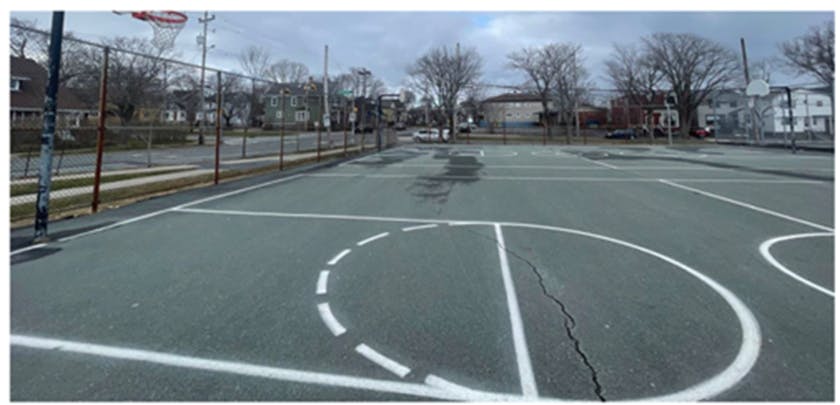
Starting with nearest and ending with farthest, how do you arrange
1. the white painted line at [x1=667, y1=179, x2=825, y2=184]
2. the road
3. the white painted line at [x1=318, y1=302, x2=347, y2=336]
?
the white painted line at [x1=318, y1=302, x2=347, y2=336] → the white painted line at [x1=667, y1=179, x2=825, y2=184] → the road

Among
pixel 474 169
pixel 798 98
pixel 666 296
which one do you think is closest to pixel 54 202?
pixel 666 296

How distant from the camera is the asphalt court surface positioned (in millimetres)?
2312

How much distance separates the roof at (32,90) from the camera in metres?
8.48

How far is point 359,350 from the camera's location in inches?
104

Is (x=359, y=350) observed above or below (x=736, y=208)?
below

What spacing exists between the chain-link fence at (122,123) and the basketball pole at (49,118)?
164 cm

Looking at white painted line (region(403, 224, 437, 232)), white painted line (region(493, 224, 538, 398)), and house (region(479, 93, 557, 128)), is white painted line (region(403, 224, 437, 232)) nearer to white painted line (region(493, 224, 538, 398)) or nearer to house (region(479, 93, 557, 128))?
white painted line (region(493, 224, 538, 398))

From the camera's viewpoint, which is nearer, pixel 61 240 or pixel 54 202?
pixel 61 240

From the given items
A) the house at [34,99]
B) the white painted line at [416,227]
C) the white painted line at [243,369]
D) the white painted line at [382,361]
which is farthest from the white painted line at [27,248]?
the house at [34,99]

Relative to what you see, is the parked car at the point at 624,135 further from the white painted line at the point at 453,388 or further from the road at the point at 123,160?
the white painted line at the point at 453,388

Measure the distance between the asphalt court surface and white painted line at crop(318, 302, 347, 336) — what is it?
0.08 feet

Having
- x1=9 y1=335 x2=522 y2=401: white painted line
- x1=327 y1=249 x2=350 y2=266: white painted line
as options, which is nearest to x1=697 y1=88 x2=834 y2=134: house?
x1=327 y1=249 x2=350 y2=266: white painted line

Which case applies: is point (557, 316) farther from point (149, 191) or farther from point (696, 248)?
point (149, 191)

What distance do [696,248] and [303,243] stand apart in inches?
178
